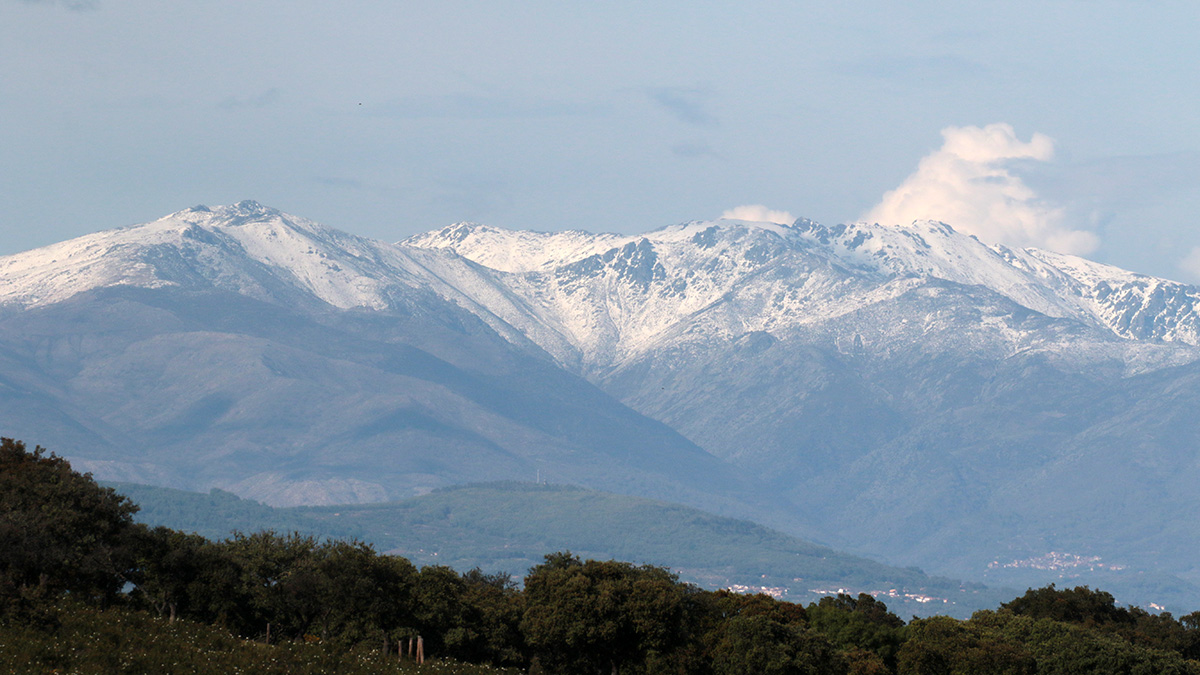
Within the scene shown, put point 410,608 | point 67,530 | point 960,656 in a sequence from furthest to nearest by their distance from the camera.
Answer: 1. point 960,656
2. point 410,608
3. point 67,530

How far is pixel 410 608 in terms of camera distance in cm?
11494

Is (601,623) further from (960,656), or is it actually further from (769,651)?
(960,656)

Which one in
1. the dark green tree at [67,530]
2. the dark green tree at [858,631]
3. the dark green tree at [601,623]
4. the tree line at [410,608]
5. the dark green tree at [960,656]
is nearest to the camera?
the dark green tree at [67,530]

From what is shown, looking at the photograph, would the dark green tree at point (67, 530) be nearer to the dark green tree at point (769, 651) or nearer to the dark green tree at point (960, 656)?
the dark green tree at point (769, 651)

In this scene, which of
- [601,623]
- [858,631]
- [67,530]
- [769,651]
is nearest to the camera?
[67,530]

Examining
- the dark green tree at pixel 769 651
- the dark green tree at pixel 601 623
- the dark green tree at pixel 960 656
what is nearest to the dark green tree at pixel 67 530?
the dark green tree at pixel 601 623

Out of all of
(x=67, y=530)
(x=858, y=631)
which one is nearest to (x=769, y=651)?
(x=858, y=631)

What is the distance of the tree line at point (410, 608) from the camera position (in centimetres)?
10156

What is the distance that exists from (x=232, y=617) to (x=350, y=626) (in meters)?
9.08

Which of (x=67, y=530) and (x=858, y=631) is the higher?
(x=858, y=631)

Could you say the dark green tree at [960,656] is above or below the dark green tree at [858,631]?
below

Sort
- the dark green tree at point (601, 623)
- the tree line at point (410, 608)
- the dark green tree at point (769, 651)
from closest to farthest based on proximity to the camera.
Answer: the tree line at point (410, 608) < the dark green tree at point (601, 623) < the dark green tree at point (769, 651)

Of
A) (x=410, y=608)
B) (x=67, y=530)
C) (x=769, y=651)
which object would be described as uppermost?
(x=67, y=530)

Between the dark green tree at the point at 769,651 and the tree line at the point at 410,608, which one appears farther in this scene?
the dark green tree at the point at 769,651
